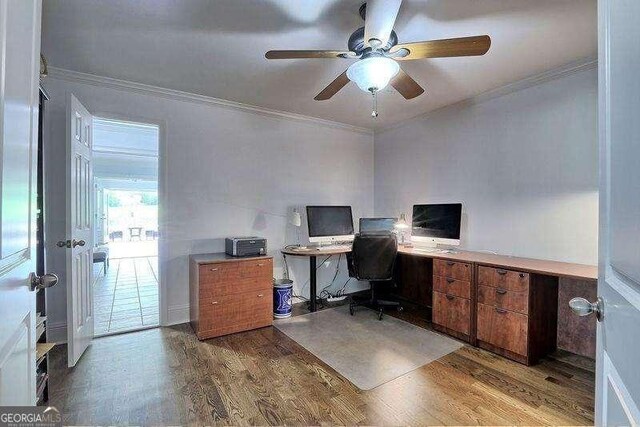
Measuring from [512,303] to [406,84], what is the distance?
1.85 meters

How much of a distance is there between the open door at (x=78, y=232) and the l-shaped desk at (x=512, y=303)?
2973mm

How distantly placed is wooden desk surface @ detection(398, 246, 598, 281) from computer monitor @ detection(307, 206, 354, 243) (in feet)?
3.27

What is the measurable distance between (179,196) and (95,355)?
4.95 feet

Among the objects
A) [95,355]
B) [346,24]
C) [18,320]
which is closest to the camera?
[18,320]

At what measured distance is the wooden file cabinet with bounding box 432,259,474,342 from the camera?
2.57 meters

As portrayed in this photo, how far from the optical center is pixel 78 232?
2234 mm

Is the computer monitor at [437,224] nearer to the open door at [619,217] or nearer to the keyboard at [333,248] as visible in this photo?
the keyboard at [333,248]

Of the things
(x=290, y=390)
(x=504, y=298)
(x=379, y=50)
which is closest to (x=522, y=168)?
(x=504, y=298)

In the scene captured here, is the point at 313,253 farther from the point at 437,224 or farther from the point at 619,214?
the point at 619,214

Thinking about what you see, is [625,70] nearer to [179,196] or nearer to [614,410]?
[614,410]

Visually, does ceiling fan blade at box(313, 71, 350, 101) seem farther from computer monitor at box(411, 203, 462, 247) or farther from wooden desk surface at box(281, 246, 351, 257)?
computer monitor at box(411, 203, 462, 247)

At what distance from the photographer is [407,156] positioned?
12.8 feet

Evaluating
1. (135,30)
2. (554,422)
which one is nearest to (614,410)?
(554,422)

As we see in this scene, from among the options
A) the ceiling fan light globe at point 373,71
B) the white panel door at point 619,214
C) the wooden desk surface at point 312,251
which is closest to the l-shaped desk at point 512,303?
the wooden desk surface at point 312,251
